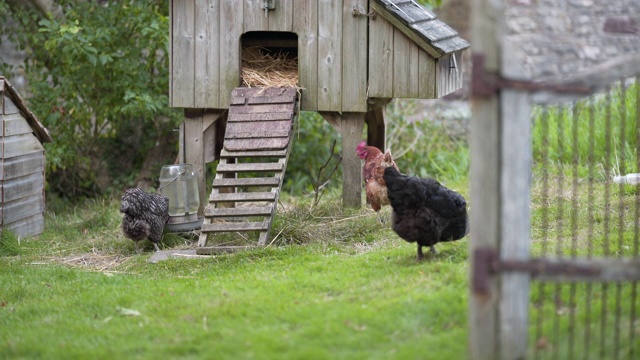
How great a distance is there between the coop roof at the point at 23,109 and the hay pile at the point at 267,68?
8.30 ft

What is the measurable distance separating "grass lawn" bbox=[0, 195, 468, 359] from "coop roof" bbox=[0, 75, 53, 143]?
5.31 ft

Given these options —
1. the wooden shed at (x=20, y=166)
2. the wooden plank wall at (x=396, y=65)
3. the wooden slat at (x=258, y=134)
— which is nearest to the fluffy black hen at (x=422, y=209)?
the wooden slat at (x=258, y=134)

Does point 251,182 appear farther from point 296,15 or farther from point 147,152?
point 147,152

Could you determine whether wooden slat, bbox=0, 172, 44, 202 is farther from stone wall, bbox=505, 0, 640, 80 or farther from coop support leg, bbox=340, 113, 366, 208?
stone wall, bbox=505, 0, 640, 80

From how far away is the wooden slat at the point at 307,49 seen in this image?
9.59m

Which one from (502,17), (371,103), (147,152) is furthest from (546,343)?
(147,152)

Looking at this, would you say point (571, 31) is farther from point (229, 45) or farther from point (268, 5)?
point (229, 45)

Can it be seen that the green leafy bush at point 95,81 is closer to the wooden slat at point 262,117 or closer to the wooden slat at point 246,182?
the wooden slat at point 262,117

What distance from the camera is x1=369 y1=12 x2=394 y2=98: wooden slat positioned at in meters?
9.46

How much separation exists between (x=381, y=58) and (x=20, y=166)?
14.2ft

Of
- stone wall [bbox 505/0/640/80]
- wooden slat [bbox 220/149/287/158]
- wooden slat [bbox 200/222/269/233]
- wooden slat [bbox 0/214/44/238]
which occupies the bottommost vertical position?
wooden slat [bbox 0/214/44/238]

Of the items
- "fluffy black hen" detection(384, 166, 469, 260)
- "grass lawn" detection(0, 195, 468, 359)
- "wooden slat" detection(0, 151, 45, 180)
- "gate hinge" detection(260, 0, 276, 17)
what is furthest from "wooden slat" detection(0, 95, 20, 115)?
"fluffy black hen" detection(384, 166, 469, 260)

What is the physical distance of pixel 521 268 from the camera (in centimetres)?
411

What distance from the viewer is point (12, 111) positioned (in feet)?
31.1
